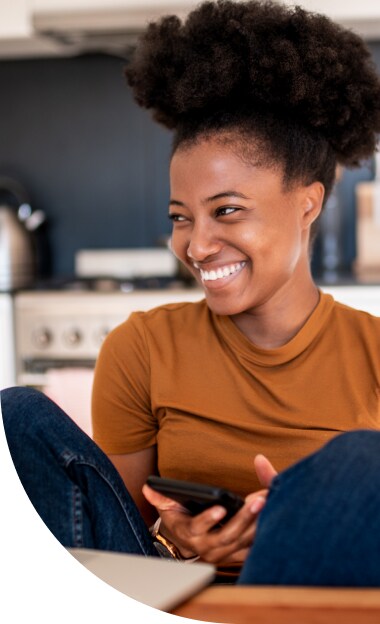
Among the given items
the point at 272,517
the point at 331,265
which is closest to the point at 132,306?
the point at 331,265

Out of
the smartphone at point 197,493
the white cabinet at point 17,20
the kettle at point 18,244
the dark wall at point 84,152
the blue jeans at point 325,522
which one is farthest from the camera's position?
the dark wall at point 84,152

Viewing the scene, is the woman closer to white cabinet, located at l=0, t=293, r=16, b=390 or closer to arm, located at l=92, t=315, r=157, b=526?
arm, located at l=92, t=315, r=157, b=526

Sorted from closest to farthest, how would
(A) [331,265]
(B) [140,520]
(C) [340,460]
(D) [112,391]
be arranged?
(C) [340,460] → (B) [140,520] → (D) [112,391] → (A) [331,265]

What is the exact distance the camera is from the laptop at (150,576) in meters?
0.43

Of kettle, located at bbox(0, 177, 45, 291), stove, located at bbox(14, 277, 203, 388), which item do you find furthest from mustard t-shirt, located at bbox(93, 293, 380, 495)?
kettle, located at bbox(0, 177, 45, 291)

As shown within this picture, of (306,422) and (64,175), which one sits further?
(64,175)

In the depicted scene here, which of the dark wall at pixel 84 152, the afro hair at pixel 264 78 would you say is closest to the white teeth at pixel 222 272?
the afro hair at pixel 264 78

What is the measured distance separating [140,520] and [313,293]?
0.29 metres

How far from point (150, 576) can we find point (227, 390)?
0.29 meters

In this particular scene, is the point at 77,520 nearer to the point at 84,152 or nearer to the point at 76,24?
the point at 76,24

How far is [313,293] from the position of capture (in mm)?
811

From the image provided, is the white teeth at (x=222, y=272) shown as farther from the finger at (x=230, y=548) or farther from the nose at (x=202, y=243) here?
the finger at (x=230, y=548)

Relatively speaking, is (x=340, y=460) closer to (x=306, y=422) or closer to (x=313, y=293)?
(x=306, y=422)

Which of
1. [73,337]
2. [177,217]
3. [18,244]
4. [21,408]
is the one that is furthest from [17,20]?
[21,408]
